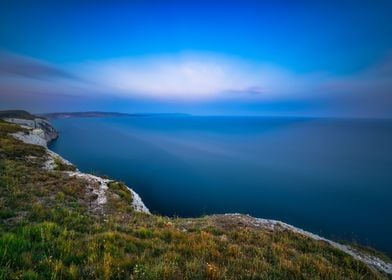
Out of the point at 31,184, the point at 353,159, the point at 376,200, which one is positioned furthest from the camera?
the point at 353,159

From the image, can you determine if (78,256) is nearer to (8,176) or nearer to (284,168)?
(8,176)

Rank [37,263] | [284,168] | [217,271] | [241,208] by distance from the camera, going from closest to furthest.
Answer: [37,263] < [217,271] < [241,208] < [284,168]

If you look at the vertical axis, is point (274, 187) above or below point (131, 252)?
below

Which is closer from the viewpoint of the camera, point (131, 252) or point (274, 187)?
point (131, 252)

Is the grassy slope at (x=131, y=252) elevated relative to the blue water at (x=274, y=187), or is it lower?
elevated

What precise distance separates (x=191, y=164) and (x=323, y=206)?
37145 millimetres

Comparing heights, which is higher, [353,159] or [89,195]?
[89,195]

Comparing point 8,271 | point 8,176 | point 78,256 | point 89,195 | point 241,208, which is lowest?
point 241,208

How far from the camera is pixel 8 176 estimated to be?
1547 cm

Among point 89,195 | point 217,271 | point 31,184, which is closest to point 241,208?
point 89,195

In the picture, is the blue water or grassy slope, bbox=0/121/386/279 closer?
grassy slope, bbox=0/121/386/279

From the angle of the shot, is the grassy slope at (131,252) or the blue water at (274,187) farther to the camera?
the blue water at (274,187)

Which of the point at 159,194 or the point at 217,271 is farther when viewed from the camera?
the point at 159,194

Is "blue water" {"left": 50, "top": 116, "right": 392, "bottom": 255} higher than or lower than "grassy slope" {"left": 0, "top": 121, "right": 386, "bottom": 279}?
lower
